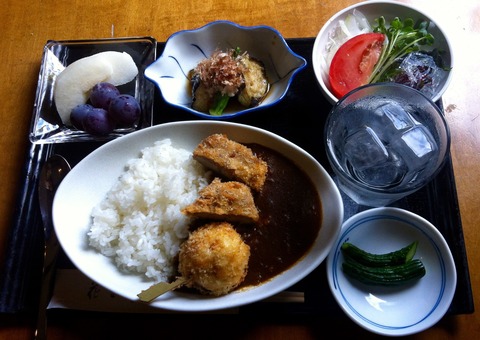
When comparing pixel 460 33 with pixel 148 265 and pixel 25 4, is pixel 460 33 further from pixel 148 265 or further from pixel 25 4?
pixel 25 4

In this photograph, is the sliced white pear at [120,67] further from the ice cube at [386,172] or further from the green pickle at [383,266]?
the green pickle at [383,266]

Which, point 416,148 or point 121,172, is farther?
point 121,172

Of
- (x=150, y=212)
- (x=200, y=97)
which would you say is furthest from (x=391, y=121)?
(x=150, y=212)

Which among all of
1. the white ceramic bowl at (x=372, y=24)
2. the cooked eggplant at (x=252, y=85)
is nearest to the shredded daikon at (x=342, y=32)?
the white ceramic bowl at (x=372, y=24)

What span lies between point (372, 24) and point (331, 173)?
2.93ft

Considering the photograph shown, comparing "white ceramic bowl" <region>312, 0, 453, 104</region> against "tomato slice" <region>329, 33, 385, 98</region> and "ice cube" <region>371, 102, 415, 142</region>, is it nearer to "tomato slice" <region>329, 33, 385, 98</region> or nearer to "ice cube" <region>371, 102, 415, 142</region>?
"tomato slice" <region>329, 33, 385, 98</region>

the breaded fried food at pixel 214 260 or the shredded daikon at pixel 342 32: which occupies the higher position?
the shredded daikon at pixel 342 32

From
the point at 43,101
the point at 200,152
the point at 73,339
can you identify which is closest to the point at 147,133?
the point at 200,152

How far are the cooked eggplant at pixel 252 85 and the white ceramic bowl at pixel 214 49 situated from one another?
0.13 ft

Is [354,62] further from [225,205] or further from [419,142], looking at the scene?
[225,205]

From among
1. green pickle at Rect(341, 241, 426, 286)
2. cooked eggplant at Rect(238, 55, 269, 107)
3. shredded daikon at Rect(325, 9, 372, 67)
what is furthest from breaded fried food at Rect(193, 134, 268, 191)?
shredded daikon at Rect(325, 9, 372, 67)

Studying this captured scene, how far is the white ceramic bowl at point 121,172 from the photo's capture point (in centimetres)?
174

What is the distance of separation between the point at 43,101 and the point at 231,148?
43.7 inches

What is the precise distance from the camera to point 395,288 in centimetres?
186
